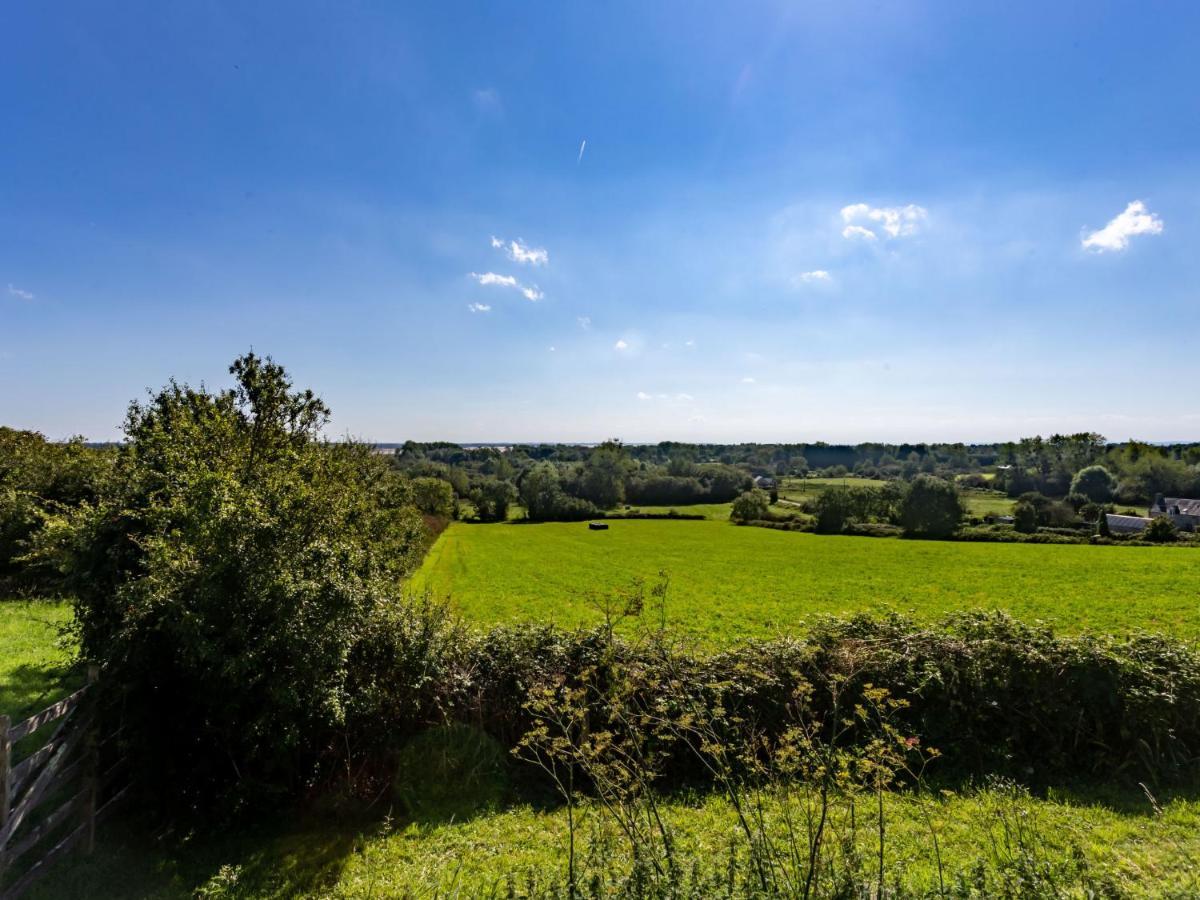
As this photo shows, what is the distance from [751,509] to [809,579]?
38977 millimetres

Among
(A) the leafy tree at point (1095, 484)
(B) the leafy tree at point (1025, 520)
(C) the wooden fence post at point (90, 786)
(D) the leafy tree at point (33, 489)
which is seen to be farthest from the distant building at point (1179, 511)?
(D) the leafy tree at point (33, 489)

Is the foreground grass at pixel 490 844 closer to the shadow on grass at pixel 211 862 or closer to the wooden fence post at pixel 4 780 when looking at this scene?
the shadow on grass at pixel 211 862

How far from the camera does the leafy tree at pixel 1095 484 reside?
81750 mm

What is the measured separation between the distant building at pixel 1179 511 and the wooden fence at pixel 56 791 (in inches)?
3302

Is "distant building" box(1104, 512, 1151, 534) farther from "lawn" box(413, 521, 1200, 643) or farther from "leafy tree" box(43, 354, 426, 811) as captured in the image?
"leafy tree" box(43, 354, 426, 811)

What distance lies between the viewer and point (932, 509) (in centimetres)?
5453

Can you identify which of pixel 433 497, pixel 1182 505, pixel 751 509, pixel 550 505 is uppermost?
pixel 433 497

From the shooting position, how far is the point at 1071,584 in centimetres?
2888

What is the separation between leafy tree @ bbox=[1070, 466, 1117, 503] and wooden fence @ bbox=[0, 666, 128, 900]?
111 metres

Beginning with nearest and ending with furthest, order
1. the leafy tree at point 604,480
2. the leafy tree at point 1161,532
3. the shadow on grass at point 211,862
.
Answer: the shadow on grass at point 211,862 → the leafy tree at point 1161,532 → the leafy tree at point 604,480

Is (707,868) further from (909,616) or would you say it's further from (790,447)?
(790,447)

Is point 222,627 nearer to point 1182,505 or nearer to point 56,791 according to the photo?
point 56,791

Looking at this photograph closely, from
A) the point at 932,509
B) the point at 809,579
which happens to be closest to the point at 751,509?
the point at 932,509

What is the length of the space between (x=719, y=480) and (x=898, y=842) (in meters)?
100
